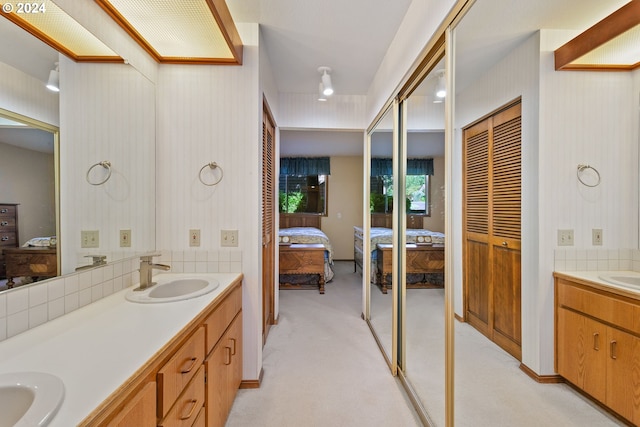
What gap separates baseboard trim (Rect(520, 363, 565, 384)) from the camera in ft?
2.85

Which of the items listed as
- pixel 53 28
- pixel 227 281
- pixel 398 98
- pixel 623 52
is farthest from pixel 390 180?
pixel 53 28

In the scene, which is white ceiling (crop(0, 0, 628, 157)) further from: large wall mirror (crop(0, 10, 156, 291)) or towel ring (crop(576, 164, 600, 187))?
towel ring (crop(576, 164, 600, 187))

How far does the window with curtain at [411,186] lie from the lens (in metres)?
1.64

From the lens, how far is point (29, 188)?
1050 mm

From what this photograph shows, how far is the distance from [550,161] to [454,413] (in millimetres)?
1168

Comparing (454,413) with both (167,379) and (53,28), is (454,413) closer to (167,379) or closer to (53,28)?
(167,379)

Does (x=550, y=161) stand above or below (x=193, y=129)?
below

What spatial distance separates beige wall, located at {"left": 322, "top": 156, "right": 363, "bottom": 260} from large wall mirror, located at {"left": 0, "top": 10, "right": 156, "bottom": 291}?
4.77m

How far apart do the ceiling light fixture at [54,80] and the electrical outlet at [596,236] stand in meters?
1.93

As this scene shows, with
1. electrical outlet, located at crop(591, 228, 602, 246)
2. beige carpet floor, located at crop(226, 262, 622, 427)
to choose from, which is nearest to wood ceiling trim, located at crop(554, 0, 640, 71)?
electrical outlet, located at crop(591, 228, 602, 246)

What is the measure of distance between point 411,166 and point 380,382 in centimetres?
157

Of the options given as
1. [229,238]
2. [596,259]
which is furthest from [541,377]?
[229,238]

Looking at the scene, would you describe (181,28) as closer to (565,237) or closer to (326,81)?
(326,81)

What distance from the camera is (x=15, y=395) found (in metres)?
0.67
